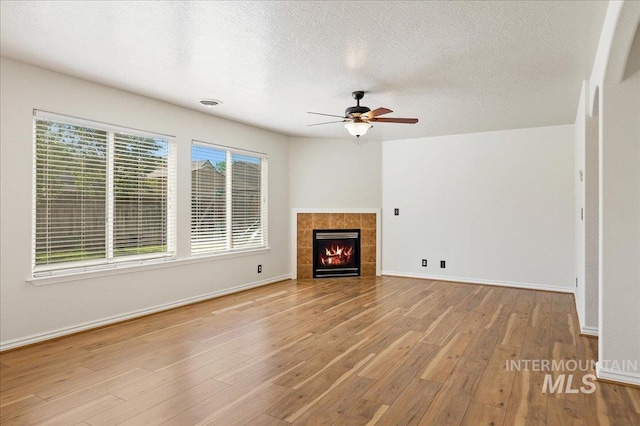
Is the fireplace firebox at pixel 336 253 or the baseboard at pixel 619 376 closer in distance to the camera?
the baseboard at pixel 619 376

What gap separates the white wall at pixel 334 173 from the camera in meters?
7.03

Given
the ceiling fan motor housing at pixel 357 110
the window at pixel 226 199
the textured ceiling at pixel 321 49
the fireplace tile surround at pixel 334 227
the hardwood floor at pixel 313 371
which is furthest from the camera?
the fireplace tile surround at pixel 334 227

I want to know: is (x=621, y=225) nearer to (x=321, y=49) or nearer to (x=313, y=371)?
(x=313, y=371)

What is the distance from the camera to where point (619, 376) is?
2756mm

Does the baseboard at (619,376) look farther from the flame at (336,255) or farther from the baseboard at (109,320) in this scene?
the flame at (336,255)

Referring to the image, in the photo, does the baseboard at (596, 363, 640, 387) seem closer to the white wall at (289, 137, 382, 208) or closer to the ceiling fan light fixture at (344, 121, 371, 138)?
the ceiling fan light fixture at (344, 121, 371, 138)

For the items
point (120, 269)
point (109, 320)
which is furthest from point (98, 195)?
point (109, 320)

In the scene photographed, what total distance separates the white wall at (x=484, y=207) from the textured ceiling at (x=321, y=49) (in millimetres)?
1374

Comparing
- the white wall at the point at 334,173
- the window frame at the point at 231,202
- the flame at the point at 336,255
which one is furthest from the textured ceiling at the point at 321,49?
the flame at the point at 336,255

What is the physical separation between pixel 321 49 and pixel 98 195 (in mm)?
2814

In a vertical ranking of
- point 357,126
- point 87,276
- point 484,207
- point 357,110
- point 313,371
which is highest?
point 357,110

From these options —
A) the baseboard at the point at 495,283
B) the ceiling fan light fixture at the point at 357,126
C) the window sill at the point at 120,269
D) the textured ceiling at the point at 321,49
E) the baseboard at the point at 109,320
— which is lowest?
the baseboard at the point at 109,320

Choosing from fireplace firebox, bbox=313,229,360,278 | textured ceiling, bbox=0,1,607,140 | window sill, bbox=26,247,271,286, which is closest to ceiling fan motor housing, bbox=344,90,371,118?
textured ceiling, bbox=0,1,607,140

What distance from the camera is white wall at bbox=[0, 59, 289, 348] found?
11.2 feet
